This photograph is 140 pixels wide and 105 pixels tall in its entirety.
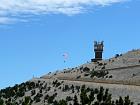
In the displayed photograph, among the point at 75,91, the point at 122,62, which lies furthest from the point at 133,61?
the point at 75,91

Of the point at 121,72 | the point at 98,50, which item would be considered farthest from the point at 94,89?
the point at 98,50

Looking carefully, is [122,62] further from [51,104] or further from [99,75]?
[51,104]

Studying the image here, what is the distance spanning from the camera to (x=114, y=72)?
86875 mm

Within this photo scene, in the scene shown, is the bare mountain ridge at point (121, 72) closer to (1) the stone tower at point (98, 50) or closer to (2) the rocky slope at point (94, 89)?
(2) the rocky slope at point (94, 89)

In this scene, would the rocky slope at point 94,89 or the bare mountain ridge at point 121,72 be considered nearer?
the rocky slope at point 94,89

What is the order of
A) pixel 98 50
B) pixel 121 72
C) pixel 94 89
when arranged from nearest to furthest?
pixel 94 89 < pixel 121 72 < pixel 98 50

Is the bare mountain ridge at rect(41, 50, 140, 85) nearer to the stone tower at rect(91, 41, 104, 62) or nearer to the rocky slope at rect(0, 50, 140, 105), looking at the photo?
the rocky slope at rect(0, 50, 140, 105)

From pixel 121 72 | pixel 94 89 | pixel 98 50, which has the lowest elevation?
pixel 94 89

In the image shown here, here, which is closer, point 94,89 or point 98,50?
point 94,89

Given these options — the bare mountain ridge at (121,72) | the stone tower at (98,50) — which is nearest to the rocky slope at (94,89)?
the bare mountain ridge at (121,72)

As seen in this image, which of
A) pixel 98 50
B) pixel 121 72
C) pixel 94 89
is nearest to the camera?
pixel 94 89

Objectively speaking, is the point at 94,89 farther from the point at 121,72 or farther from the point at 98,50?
the point at 98,50

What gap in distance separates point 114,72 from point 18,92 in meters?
22.7

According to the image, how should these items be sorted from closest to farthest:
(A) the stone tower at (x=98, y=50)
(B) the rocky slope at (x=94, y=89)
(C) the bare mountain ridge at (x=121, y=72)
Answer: (B) the rocky slope at (x=94, y=89)
(C) the bare mountain ridge at (x=121, y=72)
(A) the stone tower at (x=98, y=50)
